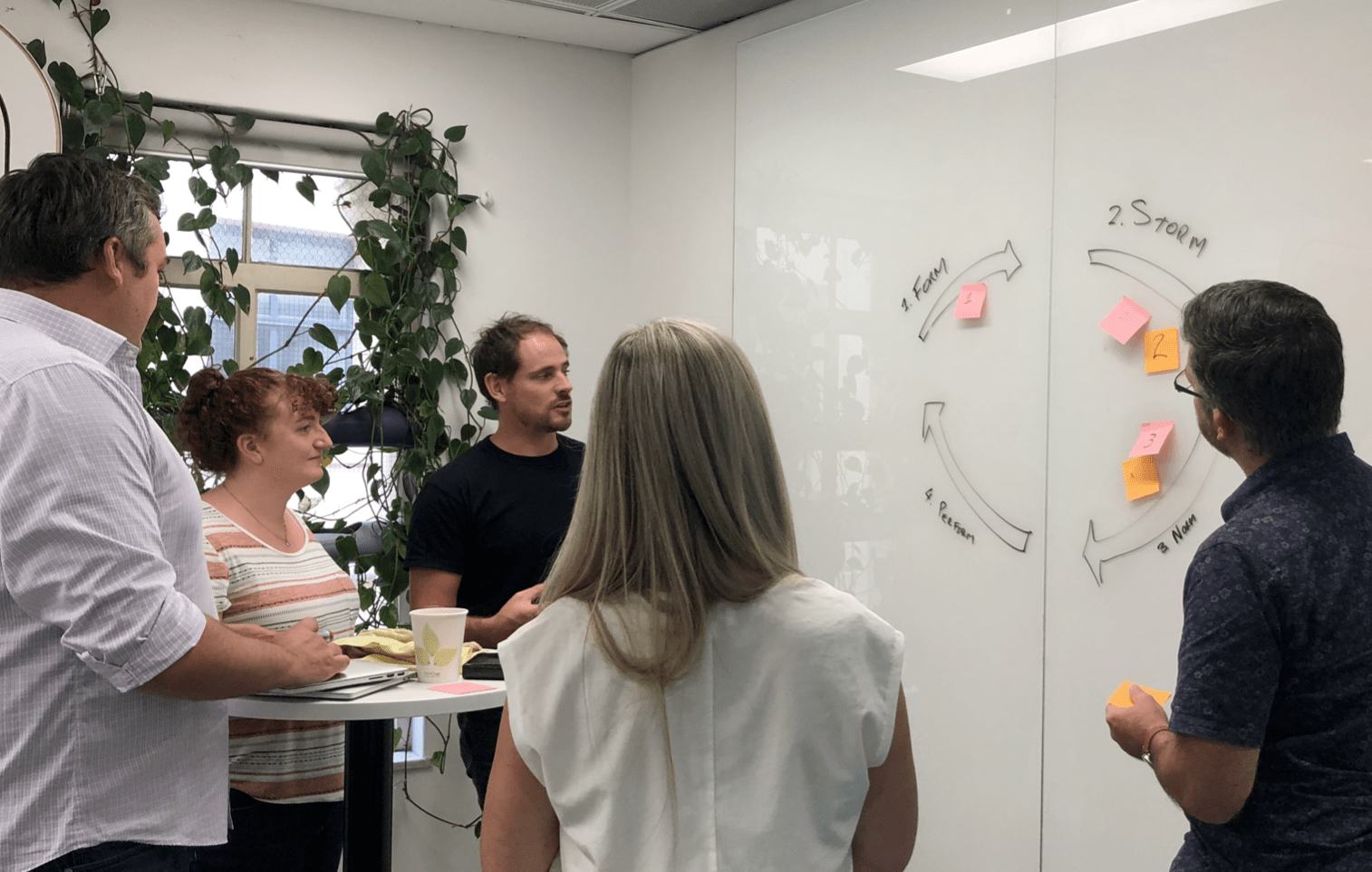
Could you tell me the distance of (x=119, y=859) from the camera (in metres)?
1.43

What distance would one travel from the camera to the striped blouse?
2076 mm

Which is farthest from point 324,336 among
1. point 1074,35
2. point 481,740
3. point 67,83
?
point 1074,35

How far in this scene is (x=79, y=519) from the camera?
1355mm

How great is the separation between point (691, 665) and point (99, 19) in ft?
9.16

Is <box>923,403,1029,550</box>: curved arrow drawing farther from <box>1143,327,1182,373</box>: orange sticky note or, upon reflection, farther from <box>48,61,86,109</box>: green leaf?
<box>48,61,86,109</box>: green leaf

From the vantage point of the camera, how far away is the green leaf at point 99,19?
3133 mm

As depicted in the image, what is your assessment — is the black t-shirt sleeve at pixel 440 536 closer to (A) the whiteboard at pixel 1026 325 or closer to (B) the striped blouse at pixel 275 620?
(B) the striped blouse at pixel 275 620

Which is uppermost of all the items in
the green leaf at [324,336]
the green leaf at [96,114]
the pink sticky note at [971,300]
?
the green leaf at [96,114]

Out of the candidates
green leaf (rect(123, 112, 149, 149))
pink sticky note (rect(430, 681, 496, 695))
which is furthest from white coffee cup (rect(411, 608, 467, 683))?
green leaf (rect(123, 112, 149, 149))

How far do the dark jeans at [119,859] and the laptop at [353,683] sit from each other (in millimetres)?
249

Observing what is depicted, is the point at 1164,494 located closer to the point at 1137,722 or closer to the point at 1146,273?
the point at 1146,273

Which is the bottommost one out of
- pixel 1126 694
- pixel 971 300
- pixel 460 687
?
pixel 1126 694

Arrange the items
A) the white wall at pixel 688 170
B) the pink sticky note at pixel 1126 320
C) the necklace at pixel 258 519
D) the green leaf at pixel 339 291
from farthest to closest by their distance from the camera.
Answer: the white wall at pixel 688 170, the green leaf at pixel 339 291, the pink sticky note at pixel 1126 320, the necklace at pixel 258 519

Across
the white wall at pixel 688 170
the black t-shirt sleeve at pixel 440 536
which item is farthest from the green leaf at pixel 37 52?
the white wall at pixel 688 170
